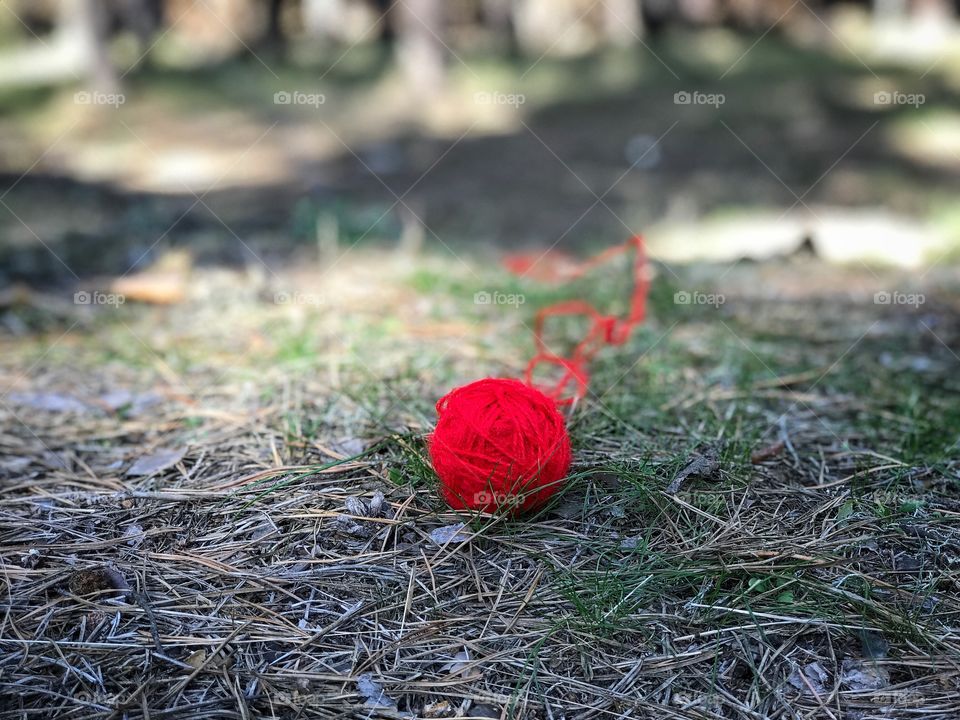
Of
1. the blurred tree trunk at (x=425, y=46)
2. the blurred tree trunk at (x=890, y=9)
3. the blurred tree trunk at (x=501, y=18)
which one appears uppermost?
the blurred tree trunk at (x=501, y=18)

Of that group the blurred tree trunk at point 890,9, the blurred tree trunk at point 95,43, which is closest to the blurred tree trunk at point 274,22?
the blurred tree trunk at point 95,43

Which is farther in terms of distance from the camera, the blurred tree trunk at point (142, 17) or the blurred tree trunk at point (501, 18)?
the blurred tree trunk at point (501, 18)

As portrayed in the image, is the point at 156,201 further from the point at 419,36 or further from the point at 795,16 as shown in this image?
the point at 795,16

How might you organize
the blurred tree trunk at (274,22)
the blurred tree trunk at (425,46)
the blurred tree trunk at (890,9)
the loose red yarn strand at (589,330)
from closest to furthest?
the loose red yarn strand at (589,330), the blurred tree trunk at (425,46), the blurred tree trunk at (890,9), the blurred tree trunk at (274,22)

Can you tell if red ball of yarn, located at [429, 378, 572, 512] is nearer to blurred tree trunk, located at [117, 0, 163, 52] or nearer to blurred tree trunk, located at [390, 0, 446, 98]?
blurred tree trunk, located at [390, 0, 446, 98]

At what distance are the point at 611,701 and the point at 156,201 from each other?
17.5 feet

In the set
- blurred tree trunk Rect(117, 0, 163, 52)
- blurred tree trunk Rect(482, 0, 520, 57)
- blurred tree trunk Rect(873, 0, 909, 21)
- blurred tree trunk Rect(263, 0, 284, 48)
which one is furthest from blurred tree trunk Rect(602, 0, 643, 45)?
blurred tree trunk Rect(117, 0, 163, 52)

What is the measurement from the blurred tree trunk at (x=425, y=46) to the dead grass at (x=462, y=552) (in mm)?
7330

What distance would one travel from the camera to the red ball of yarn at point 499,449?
157 cm

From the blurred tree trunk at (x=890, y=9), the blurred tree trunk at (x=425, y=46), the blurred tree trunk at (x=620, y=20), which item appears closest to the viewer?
the blurred tree trunk at (x=425, y=46)

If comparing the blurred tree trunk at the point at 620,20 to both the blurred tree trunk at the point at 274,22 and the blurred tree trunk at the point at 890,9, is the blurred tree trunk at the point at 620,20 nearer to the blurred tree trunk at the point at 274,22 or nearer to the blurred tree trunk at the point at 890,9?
the blurred tree trunk at the point at 890,9

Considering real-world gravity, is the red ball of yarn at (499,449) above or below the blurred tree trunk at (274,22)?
below

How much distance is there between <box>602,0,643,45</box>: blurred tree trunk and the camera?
39.4ft

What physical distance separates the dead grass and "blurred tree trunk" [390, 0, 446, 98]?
24.0 feet
